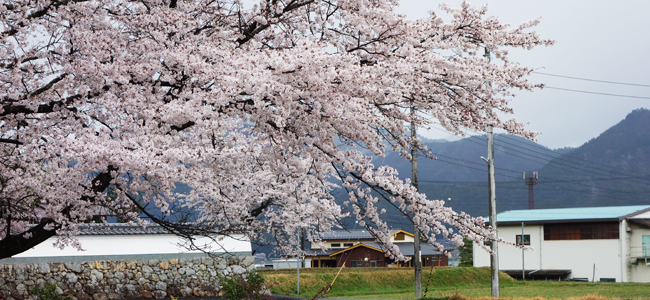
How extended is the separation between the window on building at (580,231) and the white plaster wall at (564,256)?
294 mm

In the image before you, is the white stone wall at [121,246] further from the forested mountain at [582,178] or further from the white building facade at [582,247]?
the forested mountain at [582,178]

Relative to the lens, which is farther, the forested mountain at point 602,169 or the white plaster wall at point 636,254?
the forested mountain at point 602,169

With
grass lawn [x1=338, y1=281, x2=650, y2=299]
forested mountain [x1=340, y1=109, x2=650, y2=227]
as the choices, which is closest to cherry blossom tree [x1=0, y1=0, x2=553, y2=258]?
grass lawn [x1=338, y1=281, x2=650, y2=299]

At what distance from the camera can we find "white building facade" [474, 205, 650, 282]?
3419 cm

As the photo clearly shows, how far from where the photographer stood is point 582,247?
117ft

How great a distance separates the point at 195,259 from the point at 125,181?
13.8m

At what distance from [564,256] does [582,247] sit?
1294 mm

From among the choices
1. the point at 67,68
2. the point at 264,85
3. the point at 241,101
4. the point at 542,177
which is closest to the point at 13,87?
the point at 67,68

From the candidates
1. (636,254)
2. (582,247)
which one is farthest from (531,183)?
(636,254)

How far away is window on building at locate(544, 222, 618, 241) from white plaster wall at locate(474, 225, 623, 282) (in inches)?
11.6

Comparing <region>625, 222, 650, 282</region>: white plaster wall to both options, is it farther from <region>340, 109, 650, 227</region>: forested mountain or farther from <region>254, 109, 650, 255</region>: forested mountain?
<region>340, 109, 650, 227</region>: forested mountain

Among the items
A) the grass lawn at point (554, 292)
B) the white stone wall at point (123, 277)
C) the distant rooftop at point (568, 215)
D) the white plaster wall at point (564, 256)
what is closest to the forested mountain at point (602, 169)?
the distant rooftop at point (568, 215)

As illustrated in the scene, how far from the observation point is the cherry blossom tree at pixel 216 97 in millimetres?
4988

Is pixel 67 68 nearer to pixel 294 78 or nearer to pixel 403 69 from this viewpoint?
pixel 294 78
